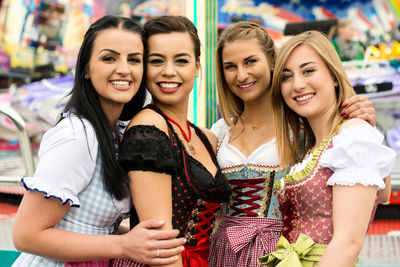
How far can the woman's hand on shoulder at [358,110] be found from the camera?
143 cm

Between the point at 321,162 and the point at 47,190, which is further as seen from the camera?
the point at 321,162

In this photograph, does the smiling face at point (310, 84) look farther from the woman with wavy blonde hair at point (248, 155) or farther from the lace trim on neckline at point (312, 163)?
the woman with wavy blonde hair at point (248, 155)


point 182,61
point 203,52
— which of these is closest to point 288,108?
point 182,61

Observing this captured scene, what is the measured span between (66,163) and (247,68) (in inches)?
37.6

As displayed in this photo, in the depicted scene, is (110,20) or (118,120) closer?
(110,20)

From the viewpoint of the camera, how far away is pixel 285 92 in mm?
1608

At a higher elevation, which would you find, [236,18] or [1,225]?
[236,18]

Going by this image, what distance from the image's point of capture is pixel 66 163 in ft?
4.22

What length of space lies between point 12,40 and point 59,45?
0.87 m

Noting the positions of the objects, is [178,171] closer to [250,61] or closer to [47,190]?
[47,190]

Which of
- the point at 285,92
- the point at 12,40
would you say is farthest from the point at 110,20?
the point at 12,40

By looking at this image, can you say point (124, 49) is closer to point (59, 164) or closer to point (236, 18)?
point (59, 164)

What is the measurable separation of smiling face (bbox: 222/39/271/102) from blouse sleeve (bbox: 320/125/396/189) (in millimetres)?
673

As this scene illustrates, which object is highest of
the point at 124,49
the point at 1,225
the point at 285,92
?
the point at 124,49
